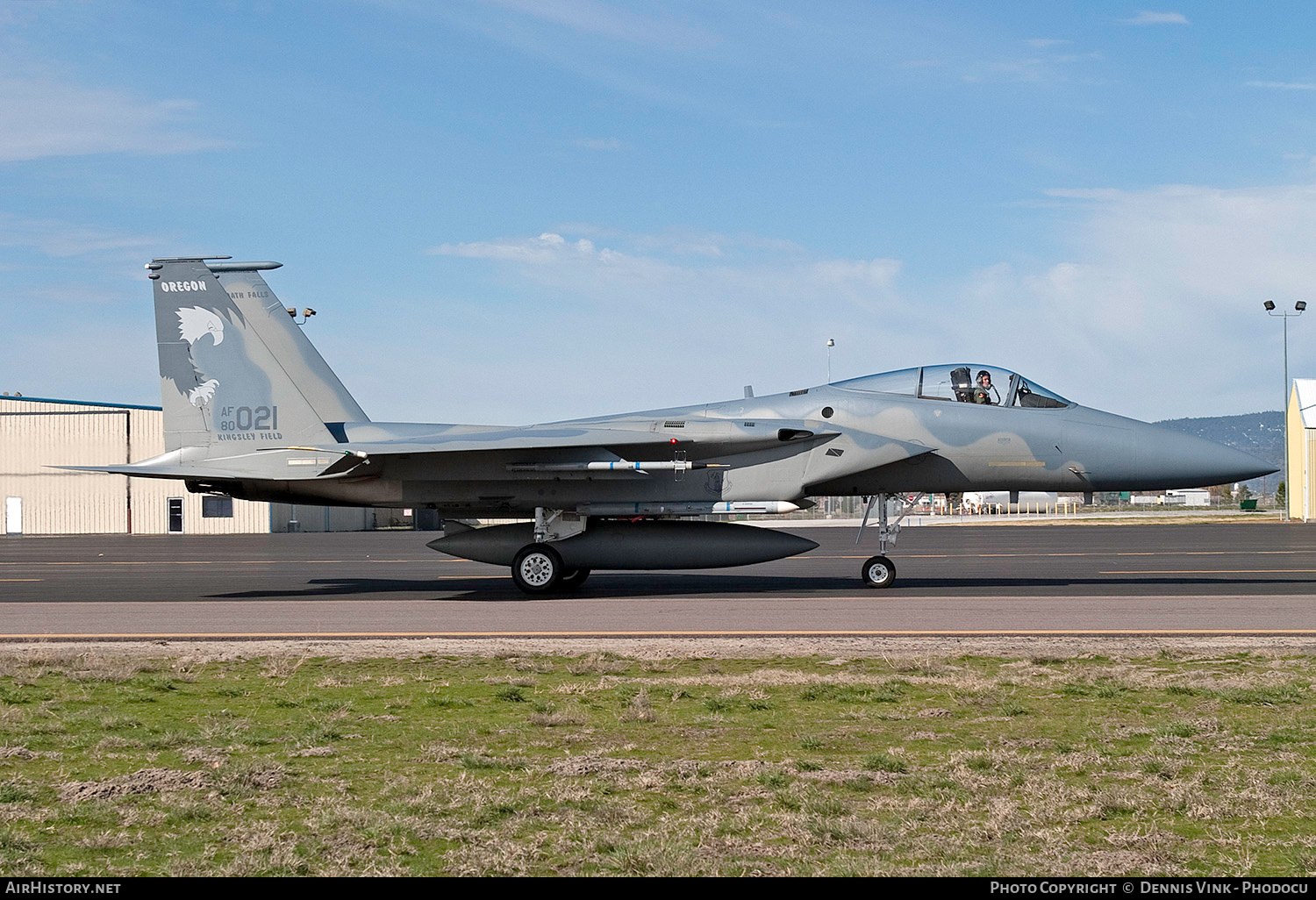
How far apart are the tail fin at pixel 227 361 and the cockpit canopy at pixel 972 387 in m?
9.79

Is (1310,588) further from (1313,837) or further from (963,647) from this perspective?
(1313,837)

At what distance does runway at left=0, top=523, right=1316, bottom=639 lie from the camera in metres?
13.2

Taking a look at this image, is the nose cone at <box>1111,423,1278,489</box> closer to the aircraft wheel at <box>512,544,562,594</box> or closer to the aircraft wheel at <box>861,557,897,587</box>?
the aircraft wheel at <box>861,557,897,587</box>

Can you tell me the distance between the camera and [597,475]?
1806cm

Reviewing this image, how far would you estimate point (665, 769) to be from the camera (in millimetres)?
6172

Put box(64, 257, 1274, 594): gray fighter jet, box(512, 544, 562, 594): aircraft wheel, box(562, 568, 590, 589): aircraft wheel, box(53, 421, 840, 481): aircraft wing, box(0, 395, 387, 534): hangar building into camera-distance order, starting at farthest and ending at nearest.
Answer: box(0, 395, 387, 534): hangar building → box(562, 568, 590, 589): aircraft wheel → box(512, 544, 562, 594): aircraft wheel → box(64, 257, 1274, 594): gray fighter jet → box(53, 421, 840, 481): aircraft wing

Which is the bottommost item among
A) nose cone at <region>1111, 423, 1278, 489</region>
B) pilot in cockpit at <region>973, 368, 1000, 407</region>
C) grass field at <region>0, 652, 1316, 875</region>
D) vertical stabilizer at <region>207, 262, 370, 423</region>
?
grass field at <region>0, 652, 1316, 875</region>

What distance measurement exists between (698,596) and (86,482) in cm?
5090

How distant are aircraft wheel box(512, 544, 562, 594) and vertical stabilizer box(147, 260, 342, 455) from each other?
426 centimetres

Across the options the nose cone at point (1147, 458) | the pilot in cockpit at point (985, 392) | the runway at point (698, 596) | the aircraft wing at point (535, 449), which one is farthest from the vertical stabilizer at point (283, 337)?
the nose cone at point (1147, 458)

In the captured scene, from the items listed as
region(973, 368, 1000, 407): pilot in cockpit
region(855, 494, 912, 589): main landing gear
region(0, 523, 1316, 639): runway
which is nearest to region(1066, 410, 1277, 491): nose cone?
region(973, 368, 1000, 407): pilot in cockpit

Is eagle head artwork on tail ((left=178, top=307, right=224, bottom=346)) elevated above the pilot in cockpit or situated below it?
above

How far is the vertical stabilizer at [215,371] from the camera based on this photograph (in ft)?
61.5
